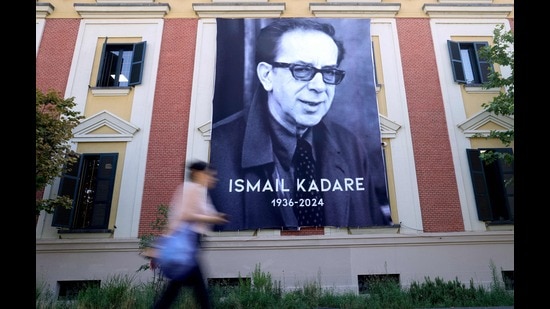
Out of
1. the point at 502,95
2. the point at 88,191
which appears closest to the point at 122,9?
the point at 88,191

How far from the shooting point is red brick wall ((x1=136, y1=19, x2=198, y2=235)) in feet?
39.1

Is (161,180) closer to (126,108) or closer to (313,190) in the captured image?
(126,108)

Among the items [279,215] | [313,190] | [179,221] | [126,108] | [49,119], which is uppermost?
[126,108]

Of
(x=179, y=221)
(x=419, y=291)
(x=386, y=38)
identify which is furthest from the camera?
(x=386, y=38)

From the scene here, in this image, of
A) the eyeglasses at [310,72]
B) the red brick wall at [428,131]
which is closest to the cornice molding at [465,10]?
the red brick wall at [428,131]

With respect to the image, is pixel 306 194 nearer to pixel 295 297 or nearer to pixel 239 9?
pixel 295 297

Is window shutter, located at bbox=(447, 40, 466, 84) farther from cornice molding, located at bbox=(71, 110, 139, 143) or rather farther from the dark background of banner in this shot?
cornice molding, located at bbox=(71, 110, 139, 143)

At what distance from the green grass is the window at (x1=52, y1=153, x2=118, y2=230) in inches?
82.0

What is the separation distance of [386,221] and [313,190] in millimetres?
2369

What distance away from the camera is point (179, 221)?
14.0 ft

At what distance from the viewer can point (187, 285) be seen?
420cm
